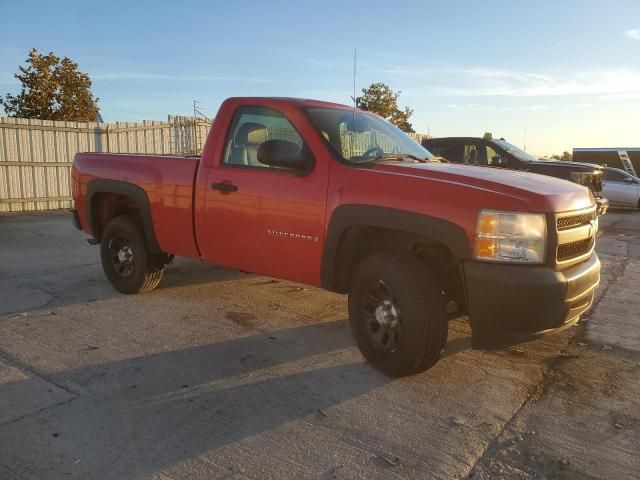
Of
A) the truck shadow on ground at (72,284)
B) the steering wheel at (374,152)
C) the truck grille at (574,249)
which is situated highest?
the steering wheel at (374,152)

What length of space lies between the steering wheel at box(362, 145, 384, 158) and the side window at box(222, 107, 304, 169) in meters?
0.60

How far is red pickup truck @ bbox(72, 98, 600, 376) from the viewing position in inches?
119

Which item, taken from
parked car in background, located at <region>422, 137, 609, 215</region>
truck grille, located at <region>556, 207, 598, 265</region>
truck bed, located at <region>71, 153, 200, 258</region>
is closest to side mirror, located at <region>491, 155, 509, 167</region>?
parked car in background, located at <region>422, 137, 609, 215</region>

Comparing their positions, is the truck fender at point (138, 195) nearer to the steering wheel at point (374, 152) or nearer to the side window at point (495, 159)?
the steering wheel at point (374, 152)

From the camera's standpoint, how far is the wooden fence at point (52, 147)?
12.7 meters

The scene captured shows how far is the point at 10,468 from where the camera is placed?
2.45 m

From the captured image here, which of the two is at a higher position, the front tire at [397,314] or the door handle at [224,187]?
the door handle at [224,187]

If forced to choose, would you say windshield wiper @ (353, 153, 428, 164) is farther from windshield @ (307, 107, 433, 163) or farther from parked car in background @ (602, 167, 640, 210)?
parked car in background @ (602, 167, 640, 210)

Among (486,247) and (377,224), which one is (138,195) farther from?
(486,247)

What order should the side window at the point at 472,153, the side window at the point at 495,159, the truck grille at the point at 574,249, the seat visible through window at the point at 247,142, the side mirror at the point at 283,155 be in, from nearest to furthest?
the truck grille at the point at 574,249 → the side mirror at the point at 283,155 → the seat visible through window at the point at 247,142 → the side window at the point at 495,159 → the side window at the point at 472,153

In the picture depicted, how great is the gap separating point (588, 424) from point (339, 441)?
4.69 ft

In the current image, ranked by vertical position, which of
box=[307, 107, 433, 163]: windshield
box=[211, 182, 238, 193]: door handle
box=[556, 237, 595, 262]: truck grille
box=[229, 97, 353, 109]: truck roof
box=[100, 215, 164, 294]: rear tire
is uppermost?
box=[229, 97, 353, 109]: truck roof

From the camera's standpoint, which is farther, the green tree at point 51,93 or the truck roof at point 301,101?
the green tree at point 51,93

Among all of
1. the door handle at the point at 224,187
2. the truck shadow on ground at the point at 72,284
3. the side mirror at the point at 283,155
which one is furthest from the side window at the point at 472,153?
the side mirror at the point at 283,155
